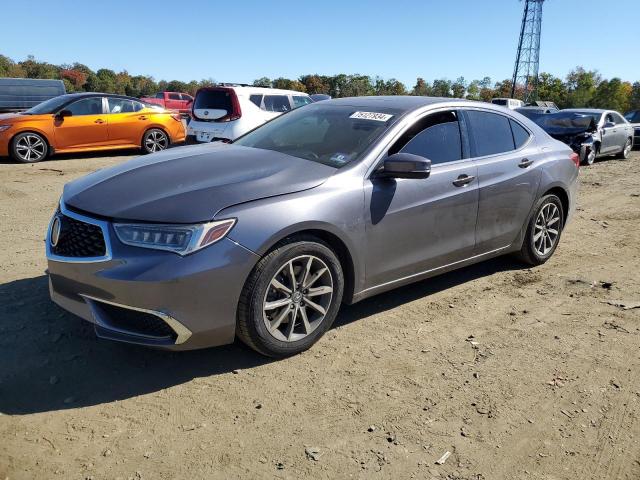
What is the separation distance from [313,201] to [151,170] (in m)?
1.16

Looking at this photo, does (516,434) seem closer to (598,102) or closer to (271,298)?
(271,298)

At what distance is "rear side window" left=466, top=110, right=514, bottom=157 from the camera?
4.43 m

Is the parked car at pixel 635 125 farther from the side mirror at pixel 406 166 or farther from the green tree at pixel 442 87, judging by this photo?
the green tree at pixel 442 87

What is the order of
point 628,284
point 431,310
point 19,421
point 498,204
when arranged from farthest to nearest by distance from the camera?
point 628,284
point 498,204
point 431,310
point 19,421

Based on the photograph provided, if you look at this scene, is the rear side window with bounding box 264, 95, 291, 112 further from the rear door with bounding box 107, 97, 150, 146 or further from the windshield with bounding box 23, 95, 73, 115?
the windshield with bounding box 23, 95, 73, 115

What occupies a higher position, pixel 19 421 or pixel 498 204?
pixel 498 204

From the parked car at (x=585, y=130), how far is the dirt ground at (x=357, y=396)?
399 inches

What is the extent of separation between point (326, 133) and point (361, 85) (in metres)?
63.4

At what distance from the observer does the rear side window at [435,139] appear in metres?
3.88

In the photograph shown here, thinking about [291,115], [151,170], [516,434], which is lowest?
[516,434]

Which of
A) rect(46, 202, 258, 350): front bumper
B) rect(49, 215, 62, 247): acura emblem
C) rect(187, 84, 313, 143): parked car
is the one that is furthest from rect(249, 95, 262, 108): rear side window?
rect(46, 202, 258, 350): front bumper

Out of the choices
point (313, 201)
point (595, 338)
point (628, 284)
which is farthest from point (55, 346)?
point (628, 284)

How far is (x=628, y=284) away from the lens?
16.0ft

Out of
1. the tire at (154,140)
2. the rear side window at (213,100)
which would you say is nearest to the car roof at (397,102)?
the rear side window at (213,100)
